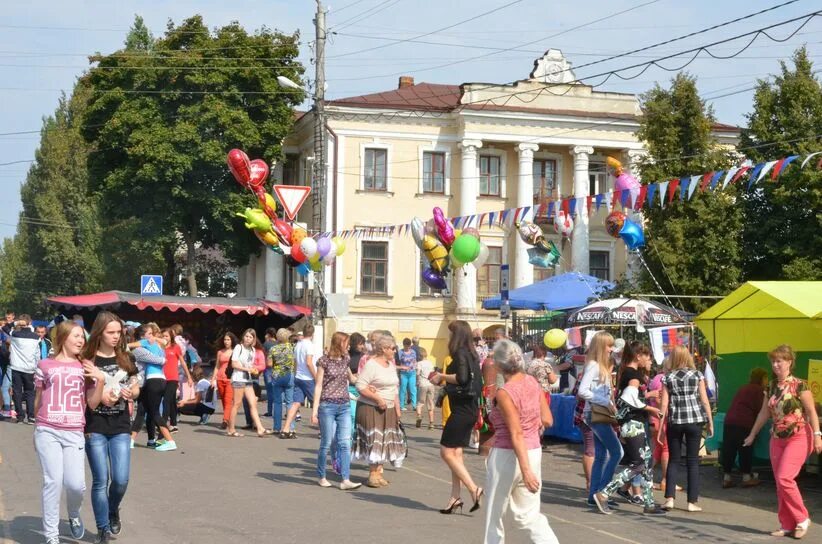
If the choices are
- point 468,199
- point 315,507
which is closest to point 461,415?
point 315,507

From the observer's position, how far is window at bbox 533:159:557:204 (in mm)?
44875

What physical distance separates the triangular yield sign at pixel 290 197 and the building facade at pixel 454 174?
1654 centimetres

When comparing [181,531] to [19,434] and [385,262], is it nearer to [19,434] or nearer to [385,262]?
[19,434]

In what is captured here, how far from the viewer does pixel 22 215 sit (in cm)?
7294

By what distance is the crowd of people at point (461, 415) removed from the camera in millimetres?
8117

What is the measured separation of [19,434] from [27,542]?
394 inches

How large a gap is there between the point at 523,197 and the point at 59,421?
121ft

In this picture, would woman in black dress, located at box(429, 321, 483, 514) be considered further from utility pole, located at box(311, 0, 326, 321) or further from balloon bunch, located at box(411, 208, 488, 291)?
utility pole, located at box(311, 0, 326, 321)

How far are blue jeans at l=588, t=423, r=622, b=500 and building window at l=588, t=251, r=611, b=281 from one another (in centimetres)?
3435

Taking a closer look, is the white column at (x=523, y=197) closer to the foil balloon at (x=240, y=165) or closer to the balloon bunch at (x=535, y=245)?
the balloon bunch at (x=535, y=245)

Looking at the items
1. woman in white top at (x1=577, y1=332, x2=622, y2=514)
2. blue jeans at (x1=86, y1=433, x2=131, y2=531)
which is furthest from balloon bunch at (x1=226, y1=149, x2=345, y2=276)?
blue jeans at (x1=86, y1=433, x2=131, y2=531)

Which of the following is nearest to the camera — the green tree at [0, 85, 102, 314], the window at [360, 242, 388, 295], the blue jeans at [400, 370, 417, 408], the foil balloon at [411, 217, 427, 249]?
the foil balloon at [411, 217, 427, 249]

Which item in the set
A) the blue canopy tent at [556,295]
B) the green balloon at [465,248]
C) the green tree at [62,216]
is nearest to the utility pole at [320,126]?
the blue canopy tent at [556,295]

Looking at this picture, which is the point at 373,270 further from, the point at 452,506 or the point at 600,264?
the point at 452,506
